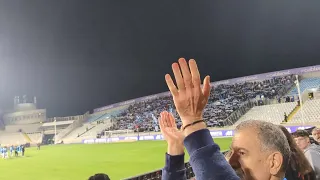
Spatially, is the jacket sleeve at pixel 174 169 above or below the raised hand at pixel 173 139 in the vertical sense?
below

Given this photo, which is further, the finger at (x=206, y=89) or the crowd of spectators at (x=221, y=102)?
→ the crowd of spectators at (x=221, y=102)

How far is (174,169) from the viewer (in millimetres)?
1887

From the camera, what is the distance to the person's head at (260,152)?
5.28 feet

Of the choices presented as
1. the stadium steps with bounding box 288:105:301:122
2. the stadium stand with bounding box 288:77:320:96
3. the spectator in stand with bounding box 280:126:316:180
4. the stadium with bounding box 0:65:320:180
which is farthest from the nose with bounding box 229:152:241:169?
the stadium stand with bounding box 288:77:320:96

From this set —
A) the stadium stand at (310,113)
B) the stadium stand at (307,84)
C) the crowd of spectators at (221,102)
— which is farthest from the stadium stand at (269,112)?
the stadium stand at (307,84)

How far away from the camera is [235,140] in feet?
5.53

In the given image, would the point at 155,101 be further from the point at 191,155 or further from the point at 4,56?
the point at 191,155

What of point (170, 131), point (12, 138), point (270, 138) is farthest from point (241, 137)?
point (12, 138)

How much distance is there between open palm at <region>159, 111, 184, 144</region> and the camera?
192 cm

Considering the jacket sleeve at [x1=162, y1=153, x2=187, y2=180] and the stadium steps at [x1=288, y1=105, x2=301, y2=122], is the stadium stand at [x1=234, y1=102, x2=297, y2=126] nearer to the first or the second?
the stadium steps at [x1=288, y1=105, x2=301, y2=122]

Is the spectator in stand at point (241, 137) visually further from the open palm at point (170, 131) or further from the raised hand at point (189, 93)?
the open palm at point (170, 131)

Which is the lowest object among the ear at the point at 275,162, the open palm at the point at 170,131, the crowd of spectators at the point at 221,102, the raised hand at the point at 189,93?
the ear at the point at 275,162

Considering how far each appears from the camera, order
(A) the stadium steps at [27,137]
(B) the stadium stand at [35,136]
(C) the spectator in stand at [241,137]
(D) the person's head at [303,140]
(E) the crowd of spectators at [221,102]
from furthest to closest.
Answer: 1. (B) the stadium stand at [35,136]
2. (A) the stadium steps at [27,137]
3. (E) the crowd of spectators at [221,102]
4. (D) the person's head at [303,140]
5. (C) the spectator in stand at [241,137]

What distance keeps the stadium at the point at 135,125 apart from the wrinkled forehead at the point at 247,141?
9530mm
